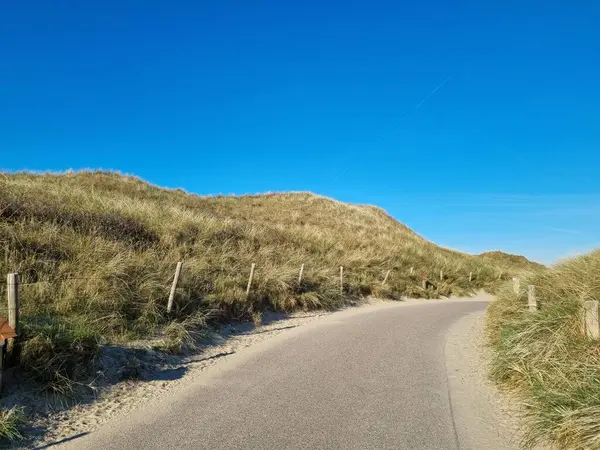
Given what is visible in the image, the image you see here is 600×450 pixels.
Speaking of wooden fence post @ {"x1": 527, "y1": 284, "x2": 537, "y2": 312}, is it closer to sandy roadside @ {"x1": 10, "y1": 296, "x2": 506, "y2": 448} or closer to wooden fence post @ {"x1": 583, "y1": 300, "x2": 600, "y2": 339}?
sandy roadside @ {"x1": 10, "y1": 296, "x2": 506, "y2": 448}

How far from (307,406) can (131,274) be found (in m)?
5.98

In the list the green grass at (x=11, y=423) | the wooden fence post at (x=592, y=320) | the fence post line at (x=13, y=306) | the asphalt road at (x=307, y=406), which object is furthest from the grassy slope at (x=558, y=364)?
the fence post line at (x=13, y=306)

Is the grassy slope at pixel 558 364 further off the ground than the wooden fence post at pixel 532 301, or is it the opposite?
the wooden fence post at pixel 532 301

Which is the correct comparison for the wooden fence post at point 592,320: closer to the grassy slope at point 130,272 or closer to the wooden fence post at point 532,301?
the wooden fence post at point 532,301

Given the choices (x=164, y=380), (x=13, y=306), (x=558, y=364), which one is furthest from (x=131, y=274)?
(x=558, y=364)

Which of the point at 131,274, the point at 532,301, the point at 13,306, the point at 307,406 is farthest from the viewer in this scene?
the point at 131,274

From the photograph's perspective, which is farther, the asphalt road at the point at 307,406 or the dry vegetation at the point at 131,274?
the dry vegetation at the point at 131,274

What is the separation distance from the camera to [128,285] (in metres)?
9.42

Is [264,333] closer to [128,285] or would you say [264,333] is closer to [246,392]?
[128,285]

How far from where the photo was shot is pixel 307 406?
5762 mm

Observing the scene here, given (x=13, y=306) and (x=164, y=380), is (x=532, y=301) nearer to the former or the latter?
(x=164, y=380)

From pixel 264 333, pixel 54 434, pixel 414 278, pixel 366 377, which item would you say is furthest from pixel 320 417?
pixel 414 278

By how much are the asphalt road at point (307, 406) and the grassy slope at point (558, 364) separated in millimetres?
1003

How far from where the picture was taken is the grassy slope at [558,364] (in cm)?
456
